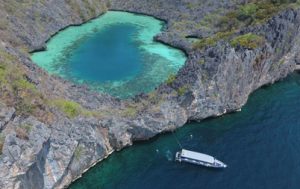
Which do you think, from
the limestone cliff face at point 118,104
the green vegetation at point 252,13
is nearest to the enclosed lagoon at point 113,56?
the limestone cliff face at point 118,104

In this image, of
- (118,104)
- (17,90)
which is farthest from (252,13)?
(17,90)

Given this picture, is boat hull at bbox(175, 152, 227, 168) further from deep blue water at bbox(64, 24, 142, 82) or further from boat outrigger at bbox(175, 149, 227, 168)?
deep blue water at bbox(64, 24, 142, 82)

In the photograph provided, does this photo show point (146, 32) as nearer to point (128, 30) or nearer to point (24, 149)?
point (128, 30)

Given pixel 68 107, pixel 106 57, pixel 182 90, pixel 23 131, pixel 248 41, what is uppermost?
pixel 248 41

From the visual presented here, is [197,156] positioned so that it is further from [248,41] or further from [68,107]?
[248,41]

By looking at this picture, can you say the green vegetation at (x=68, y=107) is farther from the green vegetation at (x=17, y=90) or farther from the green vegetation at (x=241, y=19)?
the green vegetation at (x=241, y=19)

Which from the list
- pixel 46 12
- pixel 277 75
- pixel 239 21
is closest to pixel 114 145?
pixel 277 75
